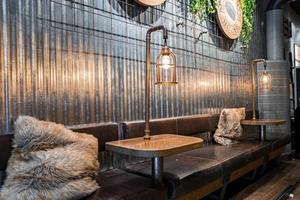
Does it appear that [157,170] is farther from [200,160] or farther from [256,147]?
[256,147]

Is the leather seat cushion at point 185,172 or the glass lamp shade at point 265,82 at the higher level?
the glass lamp shade at point 265,82

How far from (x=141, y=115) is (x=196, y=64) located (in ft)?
4.48

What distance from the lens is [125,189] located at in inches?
76.3

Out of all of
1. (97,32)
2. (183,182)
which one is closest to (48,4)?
(97,32)

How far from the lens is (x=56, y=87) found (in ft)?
7.54

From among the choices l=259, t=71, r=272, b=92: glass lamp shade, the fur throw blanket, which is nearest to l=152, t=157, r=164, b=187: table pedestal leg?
the fur throw blanket

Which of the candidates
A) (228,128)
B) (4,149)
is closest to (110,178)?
(4,149)

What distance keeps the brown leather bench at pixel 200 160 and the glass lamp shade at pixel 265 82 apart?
1179mm

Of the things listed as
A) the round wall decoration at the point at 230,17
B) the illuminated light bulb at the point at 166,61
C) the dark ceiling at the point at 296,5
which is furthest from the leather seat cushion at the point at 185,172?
the dark ceiling at the point at 296,5

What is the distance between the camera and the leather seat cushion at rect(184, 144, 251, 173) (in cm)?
284

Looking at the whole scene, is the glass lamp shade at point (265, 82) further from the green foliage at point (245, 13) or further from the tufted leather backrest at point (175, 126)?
the tufted leather backrest at point (175, 126)

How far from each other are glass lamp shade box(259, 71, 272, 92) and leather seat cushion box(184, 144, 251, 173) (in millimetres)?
1708

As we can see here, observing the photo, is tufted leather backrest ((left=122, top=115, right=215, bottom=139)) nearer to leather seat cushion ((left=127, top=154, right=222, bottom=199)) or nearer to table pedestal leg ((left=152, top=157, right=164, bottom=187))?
leather seat cushion ((left=127, top=154, right=222, bottom=199))

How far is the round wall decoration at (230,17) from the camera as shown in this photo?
14.3 ft
